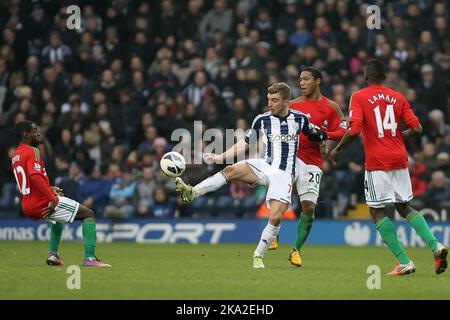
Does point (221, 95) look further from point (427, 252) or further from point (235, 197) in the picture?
point (427, 252)

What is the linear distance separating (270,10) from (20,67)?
5976 millimetres

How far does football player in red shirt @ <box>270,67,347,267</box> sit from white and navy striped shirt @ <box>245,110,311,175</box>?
3.20 feet

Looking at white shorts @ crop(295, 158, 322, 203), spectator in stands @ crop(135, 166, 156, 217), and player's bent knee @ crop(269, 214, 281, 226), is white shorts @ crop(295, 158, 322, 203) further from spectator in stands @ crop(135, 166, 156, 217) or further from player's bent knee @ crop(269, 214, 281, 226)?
spectator in stands @ crop(135, 166, 156, 217)

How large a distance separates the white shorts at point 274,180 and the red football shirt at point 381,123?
A: 1.02 m

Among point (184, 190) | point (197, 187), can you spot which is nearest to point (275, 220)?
point (197, 187)

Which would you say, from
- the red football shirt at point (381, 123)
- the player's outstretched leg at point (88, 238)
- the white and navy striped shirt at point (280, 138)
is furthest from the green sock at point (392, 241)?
the player's outstretched leg at point (88, 238)

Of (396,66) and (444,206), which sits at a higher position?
(396,66)

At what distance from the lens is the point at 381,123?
11.6 metres

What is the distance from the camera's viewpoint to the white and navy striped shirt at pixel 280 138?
12156 millimetres

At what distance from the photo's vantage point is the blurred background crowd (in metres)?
20.4

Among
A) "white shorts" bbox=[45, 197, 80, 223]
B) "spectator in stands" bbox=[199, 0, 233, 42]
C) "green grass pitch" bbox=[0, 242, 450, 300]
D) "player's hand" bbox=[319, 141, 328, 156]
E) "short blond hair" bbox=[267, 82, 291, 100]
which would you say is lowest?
"green grass pitch" bbox=[0, 242, 450, 300]

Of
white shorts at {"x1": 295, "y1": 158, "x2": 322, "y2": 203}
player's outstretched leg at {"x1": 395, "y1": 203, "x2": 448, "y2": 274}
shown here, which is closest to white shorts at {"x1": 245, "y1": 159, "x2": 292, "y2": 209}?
white shorts at {"x1": 295, "y1": 158, "x2": 322, "y2": 203}

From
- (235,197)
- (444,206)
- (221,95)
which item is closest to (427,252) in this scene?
(444,206)

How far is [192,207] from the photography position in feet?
67.1
